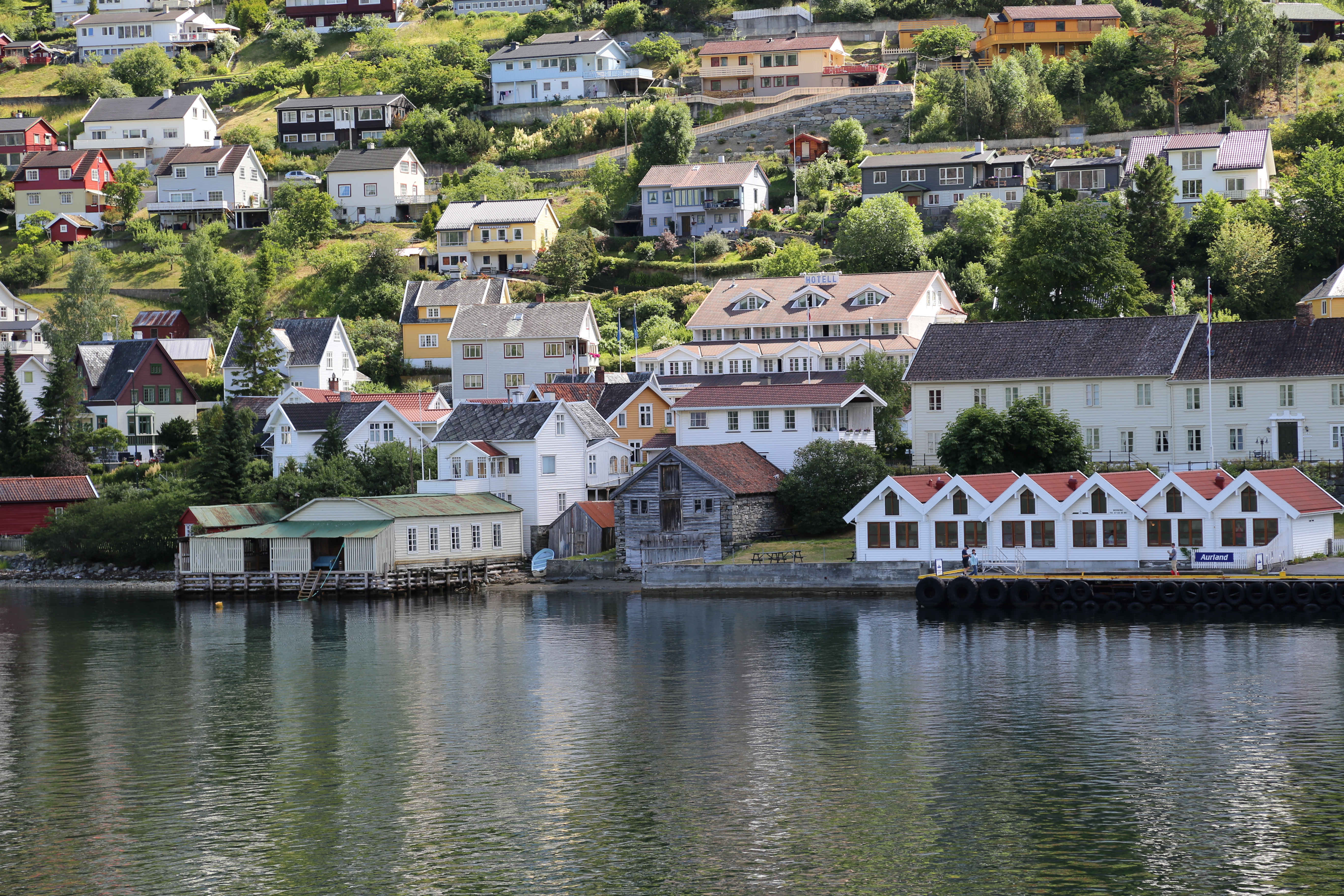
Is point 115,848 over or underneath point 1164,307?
underneath

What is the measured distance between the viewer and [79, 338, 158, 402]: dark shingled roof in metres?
109

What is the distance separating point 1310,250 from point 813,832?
8091cm

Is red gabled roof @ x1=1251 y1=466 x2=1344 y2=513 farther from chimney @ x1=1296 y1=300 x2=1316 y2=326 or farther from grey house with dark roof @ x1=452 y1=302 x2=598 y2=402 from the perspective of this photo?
grey house with dark roof @ x1=452 y1=302 x2=598 y2=402

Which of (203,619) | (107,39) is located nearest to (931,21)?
(107,39)

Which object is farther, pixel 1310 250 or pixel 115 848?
pixel 1310 250

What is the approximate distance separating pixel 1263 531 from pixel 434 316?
6871cm

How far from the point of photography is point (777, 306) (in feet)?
332

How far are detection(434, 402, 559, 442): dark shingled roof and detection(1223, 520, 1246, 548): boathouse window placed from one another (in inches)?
1366

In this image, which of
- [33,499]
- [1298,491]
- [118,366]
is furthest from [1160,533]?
[118,366]

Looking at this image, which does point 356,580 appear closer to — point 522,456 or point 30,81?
point 522,456

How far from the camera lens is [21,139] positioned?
162m

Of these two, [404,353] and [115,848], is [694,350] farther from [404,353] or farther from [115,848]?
[115,848]

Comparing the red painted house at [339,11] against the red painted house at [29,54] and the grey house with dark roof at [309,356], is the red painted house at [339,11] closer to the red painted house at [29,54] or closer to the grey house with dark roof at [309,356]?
the red painted house at [29,54]

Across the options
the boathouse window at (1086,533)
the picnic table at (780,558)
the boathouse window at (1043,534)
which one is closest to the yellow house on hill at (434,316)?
the picnic table at (780,558)
